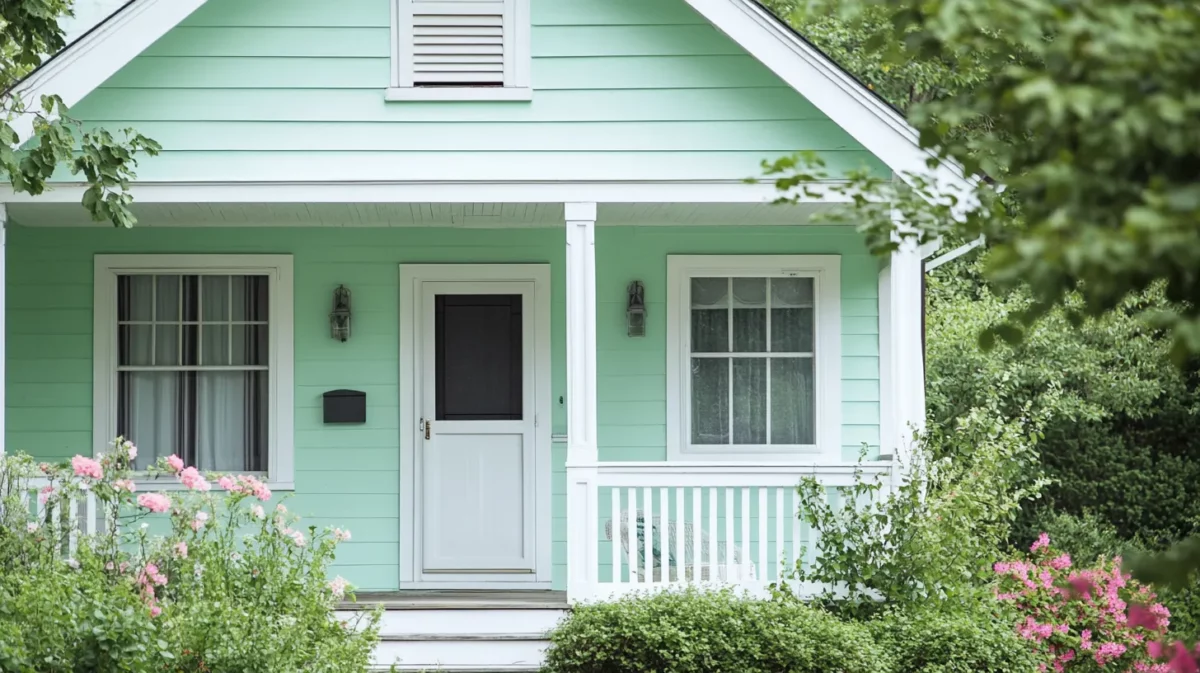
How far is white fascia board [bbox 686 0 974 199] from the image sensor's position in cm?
708

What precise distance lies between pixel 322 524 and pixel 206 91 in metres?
2.77

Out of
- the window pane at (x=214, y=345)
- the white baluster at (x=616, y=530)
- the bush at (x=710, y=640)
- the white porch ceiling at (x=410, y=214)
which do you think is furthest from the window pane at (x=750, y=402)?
the window pane at (x=214, y=345)

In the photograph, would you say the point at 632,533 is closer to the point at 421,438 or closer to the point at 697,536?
the point at 697,536

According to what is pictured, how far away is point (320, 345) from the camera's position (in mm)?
8133

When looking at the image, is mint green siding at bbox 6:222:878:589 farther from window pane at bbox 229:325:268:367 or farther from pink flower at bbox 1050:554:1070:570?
pink flower at bbox 1050:554:1070:570

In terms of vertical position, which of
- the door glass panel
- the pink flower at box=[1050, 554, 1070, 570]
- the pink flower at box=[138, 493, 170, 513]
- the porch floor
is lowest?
the porch floor

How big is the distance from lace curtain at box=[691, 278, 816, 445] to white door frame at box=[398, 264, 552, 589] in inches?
38.9

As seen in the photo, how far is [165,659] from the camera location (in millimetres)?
4887

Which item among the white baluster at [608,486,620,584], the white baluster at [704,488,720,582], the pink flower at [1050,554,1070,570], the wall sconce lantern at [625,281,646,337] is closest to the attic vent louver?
the wall sconce lantern at [625,281,646,337]

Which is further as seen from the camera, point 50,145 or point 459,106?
point 459,106

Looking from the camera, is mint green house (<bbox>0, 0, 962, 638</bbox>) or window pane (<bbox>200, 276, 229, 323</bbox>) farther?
window pane (<bbox>200, 276, 229, 323</bbox>)

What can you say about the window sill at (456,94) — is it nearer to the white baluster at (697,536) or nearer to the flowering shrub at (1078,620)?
the white baluster at (697,536)

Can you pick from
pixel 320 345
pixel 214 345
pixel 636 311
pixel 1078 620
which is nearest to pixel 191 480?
pixel 320 345

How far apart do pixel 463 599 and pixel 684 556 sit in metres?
1.40
